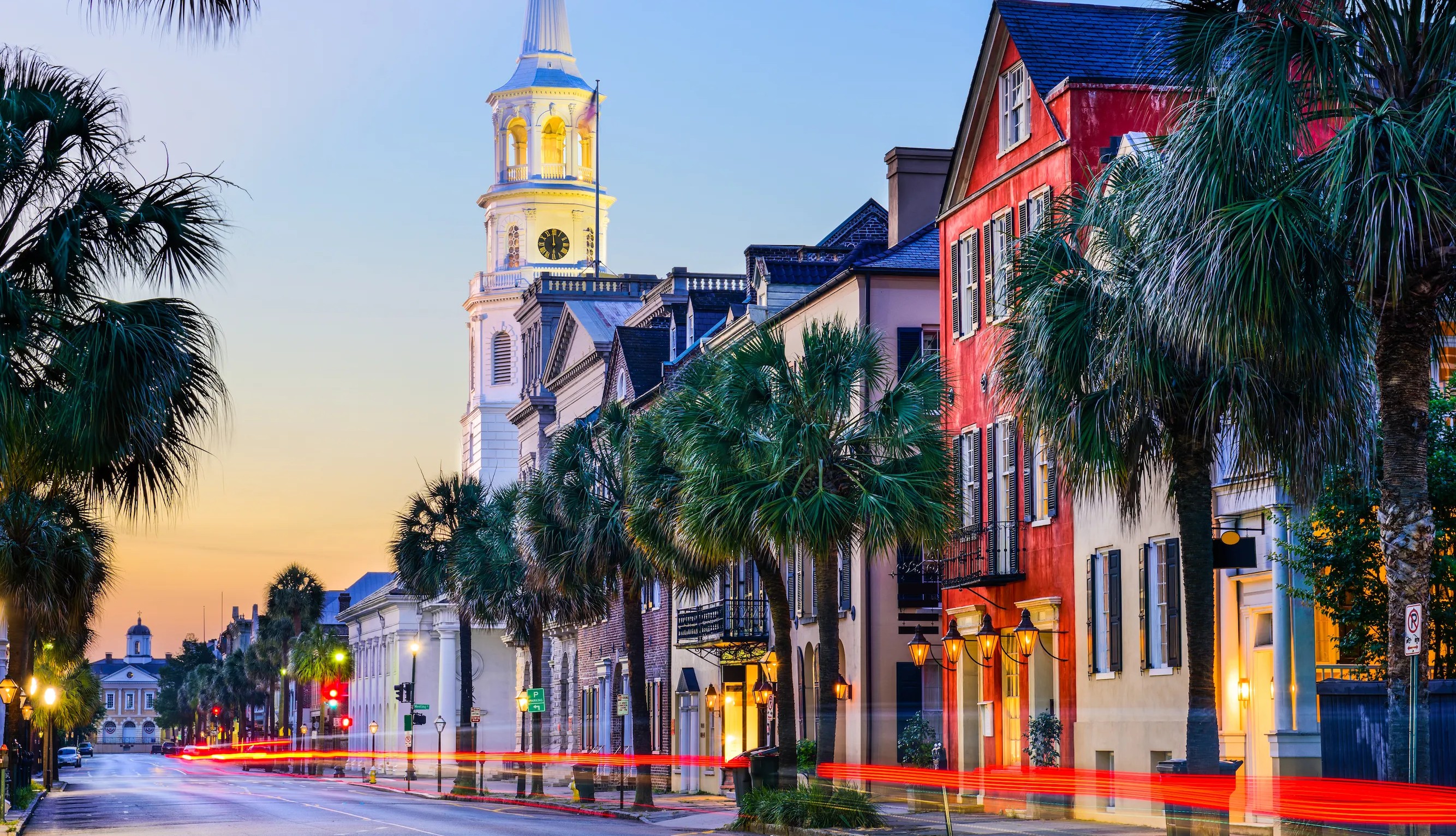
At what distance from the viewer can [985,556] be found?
1350 inches

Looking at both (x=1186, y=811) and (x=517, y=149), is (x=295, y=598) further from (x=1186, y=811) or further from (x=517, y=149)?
(x=1186, y=811)

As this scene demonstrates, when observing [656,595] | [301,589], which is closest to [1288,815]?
[656,595]

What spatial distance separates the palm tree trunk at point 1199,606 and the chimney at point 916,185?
2478 centimetres

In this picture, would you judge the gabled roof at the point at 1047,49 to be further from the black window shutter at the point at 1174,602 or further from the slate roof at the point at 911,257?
the black window shutter at the point at 1174,602

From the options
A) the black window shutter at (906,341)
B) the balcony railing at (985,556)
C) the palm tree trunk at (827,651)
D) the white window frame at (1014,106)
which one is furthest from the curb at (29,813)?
the white window frame at (1014,106)

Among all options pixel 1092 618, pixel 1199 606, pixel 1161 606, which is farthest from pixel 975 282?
pixel 1199 606

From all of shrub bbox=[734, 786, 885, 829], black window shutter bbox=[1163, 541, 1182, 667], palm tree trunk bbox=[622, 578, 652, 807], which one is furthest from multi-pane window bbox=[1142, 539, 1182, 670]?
palm tree trunk bbox=[622, 578, 652, 807]

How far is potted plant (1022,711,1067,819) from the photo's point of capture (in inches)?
1210

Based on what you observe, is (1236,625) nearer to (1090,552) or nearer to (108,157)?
(1090,552)

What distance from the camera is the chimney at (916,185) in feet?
148

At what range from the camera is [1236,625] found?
2622cm

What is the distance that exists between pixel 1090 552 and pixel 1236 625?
444 centimetres

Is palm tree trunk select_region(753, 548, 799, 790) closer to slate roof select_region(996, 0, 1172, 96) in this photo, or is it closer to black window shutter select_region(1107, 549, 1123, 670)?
black window shutter select_region(1107, 549, 1123, 670)

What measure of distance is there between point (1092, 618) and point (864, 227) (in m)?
24.9
